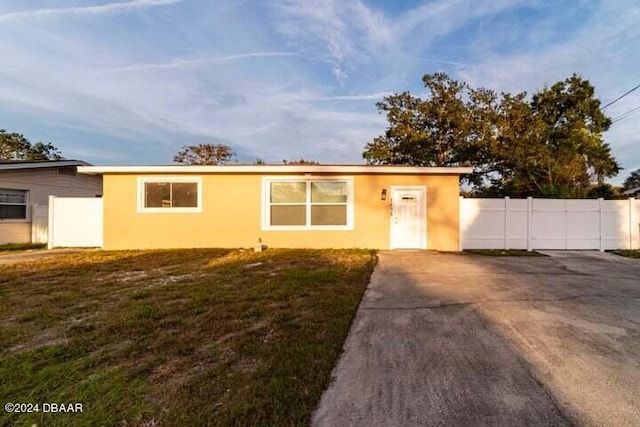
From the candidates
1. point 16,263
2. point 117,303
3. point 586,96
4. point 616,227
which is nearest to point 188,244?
point 16,263

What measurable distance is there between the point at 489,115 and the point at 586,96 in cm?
544

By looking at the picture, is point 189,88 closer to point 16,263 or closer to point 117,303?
point 16,263

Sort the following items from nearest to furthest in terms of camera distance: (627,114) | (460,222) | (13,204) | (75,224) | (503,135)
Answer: (460,222)
(75,224)
(13,204)
(627,114)
(503,135)

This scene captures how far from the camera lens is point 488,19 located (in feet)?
39.4

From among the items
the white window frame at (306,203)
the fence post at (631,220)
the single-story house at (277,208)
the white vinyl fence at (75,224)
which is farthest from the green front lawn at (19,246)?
the fence post at (631,220)

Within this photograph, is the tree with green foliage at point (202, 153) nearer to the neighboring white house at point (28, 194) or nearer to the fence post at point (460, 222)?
the neighboring white house at point (28, 194)

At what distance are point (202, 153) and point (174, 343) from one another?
31.0m

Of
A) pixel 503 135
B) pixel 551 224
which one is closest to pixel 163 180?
pixel 551 224

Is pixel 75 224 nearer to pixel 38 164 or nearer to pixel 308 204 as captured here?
pixel 38 164

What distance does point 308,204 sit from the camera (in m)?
10.9

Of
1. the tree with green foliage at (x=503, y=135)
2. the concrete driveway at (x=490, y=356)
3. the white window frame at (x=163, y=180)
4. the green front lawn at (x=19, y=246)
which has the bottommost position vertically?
the concrete driveway at (x=490, y=356)

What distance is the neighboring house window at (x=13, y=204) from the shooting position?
487 inches

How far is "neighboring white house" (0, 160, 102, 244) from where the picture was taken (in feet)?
40.7

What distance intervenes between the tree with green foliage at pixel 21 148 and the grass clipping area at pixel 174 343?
29772 mm
